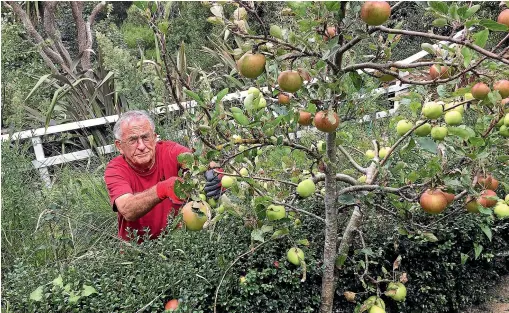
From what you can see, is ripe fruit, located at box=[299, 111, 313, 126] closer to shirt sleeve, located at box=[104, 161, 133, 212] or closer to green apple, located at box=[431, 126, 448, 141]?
green apple, located at box=[431, 126, 448, 141]

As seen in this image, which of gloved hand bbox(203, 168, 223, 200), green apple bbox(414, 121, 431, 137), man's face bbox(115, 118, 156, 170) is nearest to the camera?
green apple bbox(414, 121, 431, 137)

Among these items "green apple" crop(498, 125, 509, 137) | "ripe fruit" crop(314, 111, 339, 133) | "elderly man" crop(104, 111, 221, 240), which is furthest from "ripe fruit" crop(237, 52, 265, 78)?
"elderly man" crop(104, 111, 221, 240)

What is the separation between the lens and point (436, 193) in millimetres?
1531

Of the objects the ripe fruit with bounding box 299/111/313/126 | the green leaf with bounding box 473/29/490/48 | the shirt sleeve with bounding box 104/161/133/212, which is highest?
the green leaf with bounding box 473/29/490/48

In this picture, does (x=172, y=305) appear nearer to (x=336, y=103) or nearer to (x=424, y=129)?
(x=336, y=103)

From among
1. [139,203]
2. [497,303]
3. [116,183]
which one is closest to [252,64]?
[139,203]

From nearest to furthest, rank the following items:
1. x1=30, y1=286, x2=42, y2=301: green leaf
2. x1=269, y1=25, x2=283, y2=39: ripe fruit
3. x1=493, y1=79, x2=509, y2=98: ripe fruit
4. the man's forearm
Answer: x1=269, y1=25, x2=283, y2=39: ripe fruit
x1=493, y1=79, x2=509, y2=98: ripe fruit
x1=30, y1=286, x2=42, y2=301: green leaf
the man's forearm

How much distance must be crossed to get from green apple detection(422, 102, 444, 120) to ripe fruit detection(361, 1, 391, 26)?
14.1 inches

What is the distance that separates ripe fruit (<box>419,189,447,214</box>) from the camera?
4.96 ft

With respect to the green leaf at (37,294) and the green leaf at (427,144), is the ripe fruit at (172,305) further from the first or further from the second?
the green leaf at (427,144)

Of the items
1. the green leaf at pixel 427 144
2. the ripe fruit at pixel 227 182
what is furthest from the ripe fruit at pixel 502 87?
the ripe fruit at pixel 227 182

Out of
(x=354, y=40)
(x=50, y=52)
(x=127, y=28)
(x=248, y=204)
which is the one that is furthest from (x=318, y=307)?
(x=127, y=28)

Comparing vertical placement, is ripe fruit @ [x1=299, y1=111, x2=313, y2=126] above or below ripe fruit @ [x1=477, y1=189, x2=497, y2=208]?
above

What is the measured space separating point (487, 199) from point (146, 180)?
1927 mm
